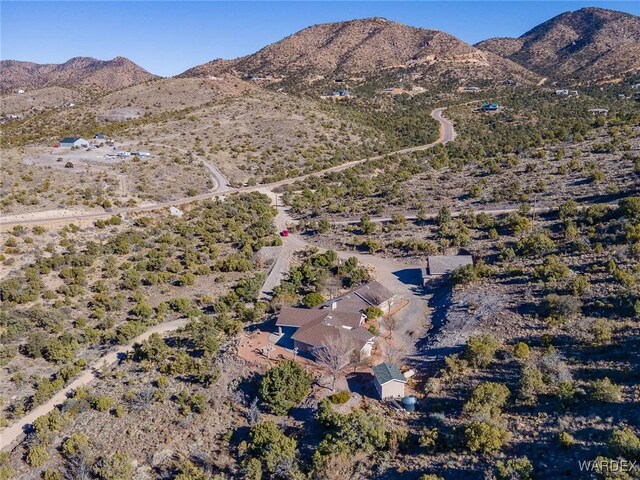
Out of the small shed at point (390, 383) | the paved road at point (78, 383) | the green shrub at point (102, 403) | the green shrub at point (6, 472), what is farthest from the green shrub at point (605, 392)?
the green shrub at point (6, 472)

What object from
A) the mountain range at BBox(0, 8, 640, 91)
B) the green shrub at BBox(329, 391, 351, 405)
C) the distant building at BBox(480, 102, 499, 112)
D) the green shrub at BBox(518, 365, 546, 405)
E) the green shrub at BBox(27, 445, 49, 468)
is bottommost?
the green shrub at BBox(27, 445, 49, 468)

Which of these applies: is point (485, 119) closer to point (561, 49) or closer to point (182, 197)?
point (182, 197)

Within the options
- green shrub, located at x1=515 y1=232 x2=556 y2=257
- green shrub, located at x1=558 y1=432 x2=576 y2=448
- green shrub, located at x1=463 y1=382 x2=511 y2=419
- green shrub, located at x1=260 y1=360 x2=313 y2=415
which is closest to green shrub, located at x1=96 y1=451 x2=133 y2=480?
green shrub, located at x1=260 y1=360 x2=313 y2=415

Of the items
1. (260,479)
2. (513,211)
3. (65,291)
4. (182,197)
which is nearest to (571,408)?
(260,479)

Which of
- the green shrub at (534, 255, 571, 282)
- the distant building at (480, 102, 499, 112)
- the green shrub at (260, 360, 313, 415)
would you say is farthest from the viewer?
the distant building at (480, 102, 499, 112)

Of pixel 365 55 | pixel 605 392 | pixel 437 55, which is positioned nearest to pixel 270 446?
pixel 605 392

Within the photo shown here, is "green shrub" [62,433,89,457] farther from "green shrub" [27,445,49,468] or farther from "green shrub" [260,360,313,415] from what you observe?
"green shrub" [260,360,313,415]
